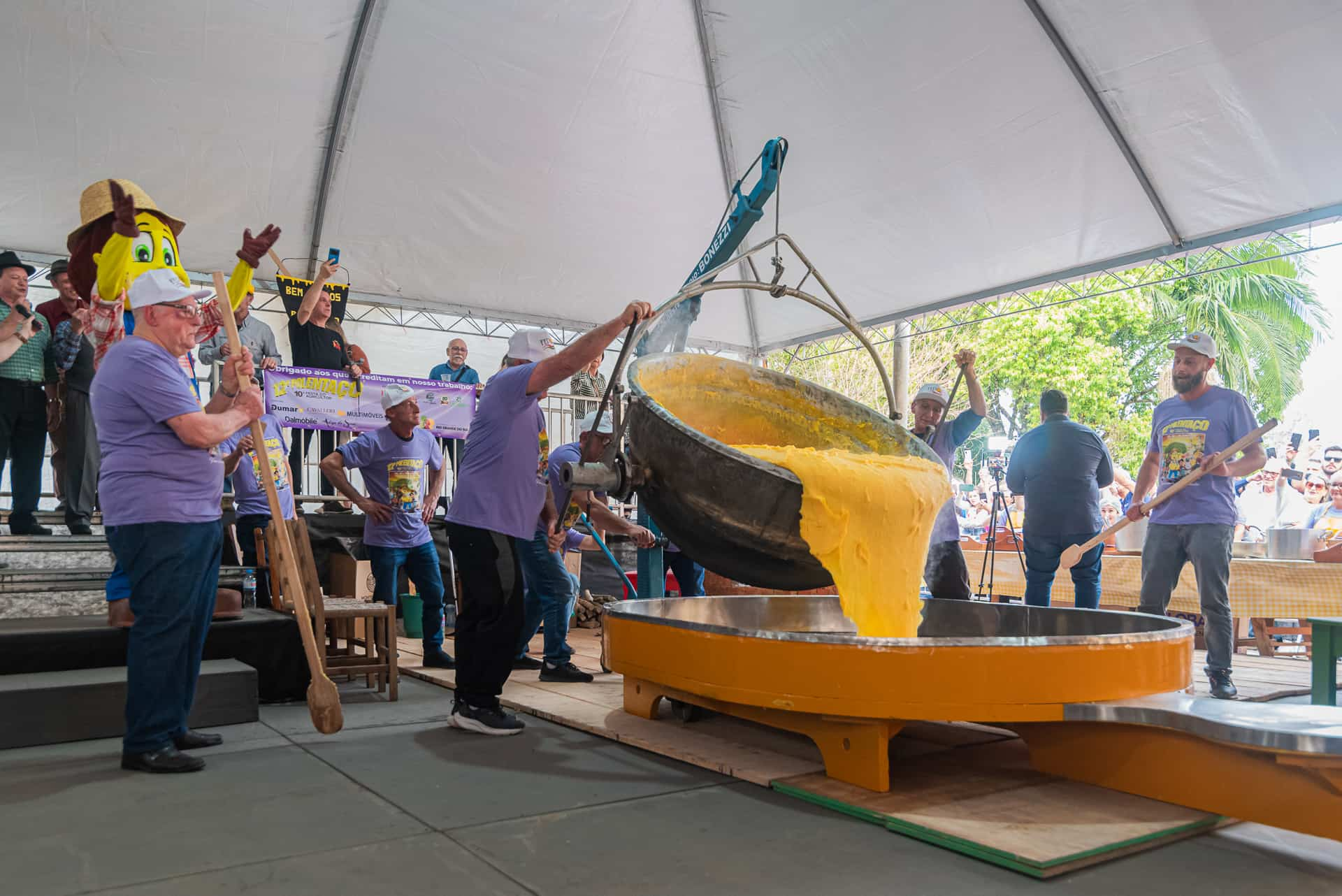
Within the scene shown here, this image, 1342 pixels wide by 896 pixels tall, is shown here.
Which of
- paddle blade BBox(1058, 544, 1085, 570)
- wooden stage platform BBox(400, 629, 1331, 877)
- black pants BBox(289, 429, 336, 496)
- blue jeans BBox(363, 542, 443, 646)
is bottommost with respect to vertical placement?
wooden stage platform BBox(400, 629, 1331, 877)

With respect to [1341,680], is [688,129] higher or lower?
higher

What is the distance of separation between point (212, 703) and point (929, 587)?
352 cm

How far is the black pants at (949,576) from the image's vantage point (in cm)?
452

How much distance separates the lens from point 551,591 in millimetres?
4898

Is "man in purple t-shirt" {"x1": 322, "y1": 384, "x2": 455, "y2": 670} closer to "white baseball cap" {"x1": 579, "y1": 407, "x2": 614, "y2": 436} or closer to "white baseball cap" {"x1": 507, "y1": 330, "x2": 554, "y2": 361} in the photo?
"white baseball cap" {"x1": 579, "y1": 407, "x2": 614, "y2": 436}

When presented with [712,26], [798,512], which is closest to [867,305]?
[712,26]

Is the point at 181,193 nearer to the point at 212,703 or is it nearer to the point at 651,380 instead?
the point at 212,703

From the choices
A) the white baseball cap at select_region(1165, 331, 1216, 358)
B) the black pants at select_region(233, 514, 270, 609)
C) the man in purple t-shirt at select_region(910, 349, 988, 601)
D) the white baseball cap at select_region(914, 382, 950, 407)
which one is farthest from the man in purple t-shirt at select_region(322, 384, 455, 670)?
the white baseball cap at select_region(1165, 331, 1216, 358)

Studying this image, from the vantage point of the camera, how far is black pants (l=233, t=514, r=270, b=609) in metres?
5.44

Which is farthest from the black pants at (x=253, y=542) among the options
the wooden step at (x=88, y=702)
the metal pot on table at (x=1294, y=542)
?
the metal pot on table at (x=1294, y=542)

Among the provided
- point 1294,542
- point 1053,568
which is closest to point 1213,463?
point 1053,568

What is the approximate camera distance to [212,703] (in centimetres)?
381

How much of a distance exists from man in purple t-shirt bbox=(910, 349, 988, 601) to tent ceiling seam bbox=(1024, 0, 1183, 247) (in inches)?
101

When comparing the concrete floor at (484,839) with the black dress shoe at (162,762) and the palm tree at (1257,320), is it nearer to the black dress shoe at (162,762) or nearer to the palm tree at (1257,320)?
the black dress shoe at (162,762)
